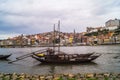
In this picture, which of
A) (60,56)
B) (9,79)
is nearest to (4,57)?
(60,56)

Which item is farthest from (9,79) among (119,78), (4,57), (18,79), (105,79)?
(4,57)

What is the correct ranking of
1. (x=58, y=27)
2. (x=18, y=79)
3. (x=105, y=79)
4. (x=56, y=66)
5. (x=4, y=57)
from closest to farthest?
(x=105, y=79)
(x=18, y=79)
(x=56, y=66)
(x=58, y=27)
(x=4, y=57)

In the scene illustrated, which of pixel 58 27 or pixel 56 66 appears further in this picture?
pixel 58 27

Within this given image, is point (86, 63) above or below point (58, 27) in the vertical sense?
below

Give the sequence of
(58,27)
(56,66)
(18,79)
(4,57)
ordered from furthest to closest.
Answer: (4,57) → (58,27) → (56,66) → (18,79)

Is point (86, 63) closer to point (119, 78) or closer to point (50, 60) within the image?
point (50, 60)

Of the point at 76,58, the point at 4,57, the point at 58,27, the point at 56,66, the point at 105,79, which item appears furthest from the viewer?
the point at 4,57

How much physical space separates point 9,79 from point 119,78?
34.4 feet

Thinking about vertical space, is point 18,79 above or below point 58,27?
below

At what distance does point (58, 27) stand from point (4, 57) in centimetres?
2146

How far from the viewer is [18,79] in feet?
74.7

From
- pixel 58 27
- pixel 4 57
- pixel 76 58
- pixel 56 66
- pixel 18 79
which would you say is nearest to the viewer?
pixel 18 79

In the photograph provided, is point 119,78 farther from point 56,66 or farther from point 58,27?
point 58,27

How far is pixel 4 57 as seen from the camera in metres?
72.9
